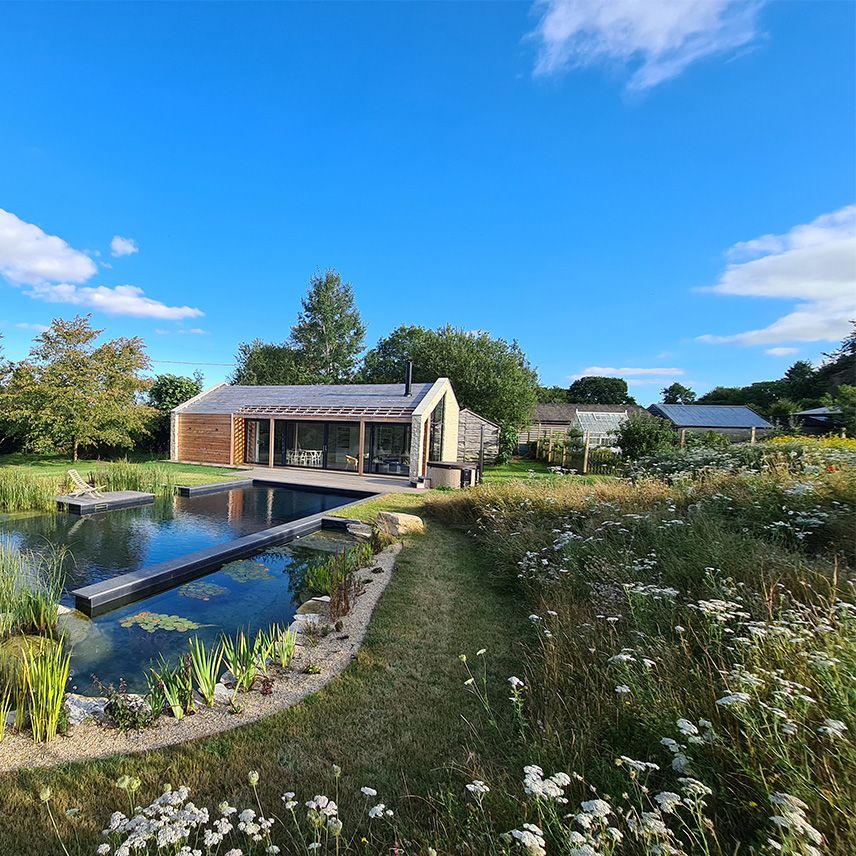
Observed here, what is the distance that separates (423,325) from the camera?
114 feet

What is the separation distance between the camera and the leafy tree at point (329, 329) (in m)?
33.8

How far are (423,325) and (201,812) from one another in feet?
114

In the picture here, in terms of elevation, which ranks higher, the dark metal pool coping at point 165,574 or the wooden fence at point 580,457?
the wooden fence at point 580,457

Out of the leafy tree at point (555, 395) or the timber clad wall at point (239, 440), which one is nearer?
the timber clad wall at point (239, 440)

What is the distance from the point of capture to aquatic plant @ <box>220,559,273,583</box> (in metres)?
6.07

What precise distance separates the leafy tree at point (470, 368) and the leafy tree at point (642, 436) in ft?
21.1

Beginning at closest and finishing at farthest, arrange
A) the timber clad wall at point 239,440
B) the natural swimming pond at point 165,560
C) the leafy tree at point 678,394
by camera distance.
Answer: the natural swimming pond at point 165,560
the timber clad wall at point 239,440
the leafy tree at point 678,394

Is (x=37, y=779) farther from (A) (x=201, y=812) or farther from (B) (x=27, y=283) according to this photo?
(B) (x=27, y=283)

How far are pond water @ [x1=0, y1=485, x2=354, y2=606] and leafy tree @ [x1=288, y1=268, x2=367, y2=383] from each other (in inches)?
917

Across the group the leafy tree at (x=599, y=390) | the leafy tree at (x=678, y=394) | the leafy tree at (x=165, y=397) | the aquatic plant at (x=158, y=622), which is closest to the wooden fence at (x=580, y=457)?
the aquatic plant at (x=158, y=622)

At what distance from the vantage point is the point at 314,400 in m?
18.8

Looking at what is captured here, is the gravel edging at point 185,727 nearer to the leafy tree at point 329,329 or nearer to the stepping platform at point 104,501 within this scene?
the stepping platform at point 104,501

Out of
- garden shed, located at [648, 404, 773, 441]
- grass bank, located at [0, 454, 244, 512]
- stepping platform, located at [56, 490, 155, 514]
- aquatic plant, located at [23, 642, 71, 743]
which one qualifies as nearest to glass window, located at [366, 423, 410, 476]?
grass bank, located at [0, 454, 244, 512]

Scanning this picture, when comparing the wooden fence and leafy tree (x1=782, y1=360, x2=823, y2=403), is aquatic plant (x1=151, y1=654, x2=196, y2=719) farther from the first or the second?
leafy tree (x1=782, y1=360, x2=823, y2=403)
